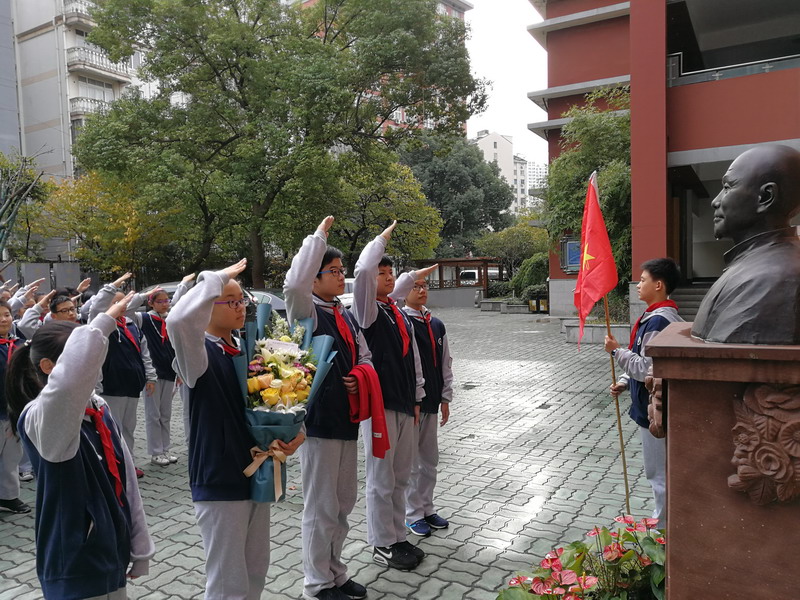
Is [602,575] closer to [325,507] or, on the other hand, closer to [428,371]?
[325,507]

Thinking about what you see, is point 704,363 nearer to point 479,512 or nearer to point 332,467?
point 332,467

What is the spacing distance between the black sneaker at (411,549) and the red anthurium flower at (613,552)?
159cm

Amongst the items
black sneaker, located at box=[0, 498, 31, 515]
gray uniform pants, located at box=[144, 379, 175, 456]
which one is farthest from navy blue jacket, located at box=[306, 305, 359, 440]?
gray uniform pants, located at box=[144, 379, 175, 456]

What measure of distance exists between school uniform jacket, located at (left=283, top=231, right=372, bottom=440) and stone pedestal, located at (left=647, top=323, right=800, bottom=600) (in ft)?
5.99

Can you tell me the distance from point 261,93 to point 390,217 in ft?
33.3

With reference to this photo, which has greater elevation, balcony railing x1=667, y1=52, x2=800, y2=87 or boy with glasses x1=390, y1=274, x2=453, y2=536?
balcony railing x1=667, y1=52, x2=800, y2=87

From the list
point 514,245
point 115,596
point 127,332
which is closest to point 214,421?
point 115,596

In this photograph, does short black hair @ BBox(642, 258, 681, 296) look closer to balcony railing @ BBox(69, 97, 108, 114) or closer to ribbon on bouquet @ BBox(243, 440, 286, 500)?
ribbon on bouquet @ BBox(243, 440, 286, 500)

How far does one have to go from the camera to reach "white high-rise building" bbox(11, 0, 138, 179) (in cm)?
3153

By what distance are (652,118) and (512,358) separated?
215 inches

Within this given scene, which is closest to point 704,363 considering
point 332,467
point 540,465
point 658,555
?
point 658,555

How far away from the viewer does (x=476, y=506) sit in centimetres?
487

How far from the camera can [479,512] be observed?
15.5 ft

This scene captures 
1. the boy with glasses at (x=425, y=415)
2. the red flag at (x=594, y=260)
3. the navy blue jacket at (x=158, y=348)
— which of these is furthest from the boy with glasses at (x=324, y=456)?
the navy blue jacket at (x=158, y=348)
